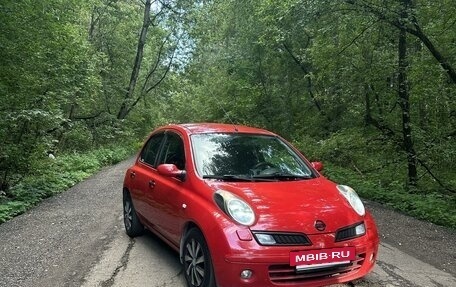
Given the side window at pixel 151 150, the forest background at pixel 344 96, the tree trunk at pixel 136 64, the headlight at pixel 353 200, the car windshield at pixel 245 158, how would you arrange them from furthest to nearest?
the tree trunk at pixel 136 64 → the forest background at pixel 344 96 → the side window at pixel 151 150 → the car windshield at pixel 245 158 → the headlight at pixel 353 200

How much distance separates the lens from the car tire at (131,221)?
249 inches

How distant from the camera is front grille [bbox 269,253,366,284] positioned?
361 cm

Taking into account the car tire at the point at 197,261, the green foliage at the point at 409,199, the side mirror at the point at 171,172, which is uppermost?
the side mirror at the point at 171,172

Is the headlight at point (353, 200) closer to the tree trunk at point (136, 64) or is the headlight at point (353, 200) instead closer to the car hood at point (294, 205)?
the car hood at point (294, 205)

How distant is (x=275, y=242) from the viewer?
3.65 meters

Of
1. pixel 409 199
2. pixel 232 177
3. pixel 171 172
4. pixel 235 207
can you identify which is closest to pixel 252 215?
pixel 235 207

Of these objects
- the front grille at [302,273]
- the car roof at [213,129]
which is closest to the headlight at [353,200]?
the front grille at [302,273]

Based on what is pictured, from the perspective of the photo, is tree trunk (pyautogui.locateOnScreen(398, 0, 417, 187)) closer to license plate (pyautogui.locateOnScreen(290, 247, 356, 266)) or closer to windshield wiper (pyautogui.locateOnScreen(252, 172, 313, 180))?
windshield wiper (pyautogui.locateOnScreen(252, 172, 313, 180))

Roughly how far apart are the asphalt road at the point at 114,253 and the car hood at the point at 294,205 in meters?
0.95

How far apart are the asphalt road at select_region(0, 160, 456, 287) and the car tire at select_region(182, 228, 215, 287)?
17.2 inches

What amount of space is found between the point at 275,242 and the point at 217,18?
29.4m

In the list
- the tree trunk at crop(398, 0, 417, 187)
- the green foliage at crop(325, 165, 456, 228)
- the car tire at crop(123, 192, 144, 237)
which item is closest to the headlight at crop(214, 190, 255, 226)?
the car tire at crop(123, 192, 144, 237)

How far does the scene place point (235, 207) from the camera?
389 cm

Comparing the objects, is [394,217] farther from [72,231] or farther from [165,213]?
[72,231]
